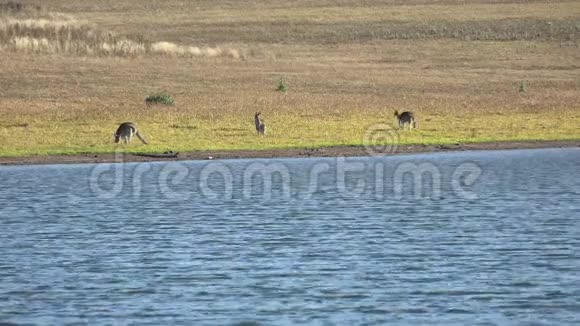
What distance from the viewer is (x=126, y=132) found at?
125 ft

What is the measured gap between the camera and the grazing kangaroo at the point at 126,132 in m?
38.1

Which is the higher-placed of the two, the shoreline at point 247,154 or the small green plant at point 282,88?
the small green plant at point 282,88

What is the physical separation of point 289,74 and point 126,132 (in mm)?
22418

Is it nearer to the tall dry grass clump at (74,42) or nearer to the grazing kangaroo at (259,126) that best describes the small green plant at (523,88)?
the tall dry grass clump at (74,42)

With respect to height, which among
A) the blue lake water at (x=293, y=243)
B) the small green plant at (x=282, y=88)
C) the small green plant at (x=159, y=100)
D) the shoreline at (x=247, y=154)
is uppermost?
the small green plant at (x=282, y=88)

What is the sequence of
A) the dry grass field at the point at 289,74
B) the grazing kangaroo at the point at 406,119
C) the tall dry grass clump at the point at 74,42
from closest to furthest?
the grazing kangaroo at the point at 406,119
the dry grass field at the point at 289,74
the tall dry grass clump at the point at 74,42

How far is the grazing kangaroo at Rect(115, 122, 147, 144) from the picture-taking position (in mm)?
38062

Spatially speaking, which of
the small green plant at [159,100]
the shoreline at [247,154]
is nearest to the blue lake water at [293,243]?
the shoreline at [247,154]

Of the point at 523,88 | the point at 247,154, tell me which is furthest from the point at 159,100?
the point at 523,88

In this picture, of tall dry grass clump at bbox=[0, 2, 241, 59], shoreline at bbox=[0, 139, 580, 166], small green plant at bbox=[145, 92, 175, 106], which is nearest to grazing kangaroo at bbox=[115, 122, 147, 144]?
shoreline at bbox=[0, 139, 580, 166]

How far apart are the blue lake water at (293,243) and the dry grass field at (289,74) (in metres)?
4.32

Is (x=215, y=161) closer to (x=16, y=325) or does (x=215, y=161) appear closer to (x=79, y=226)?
(x=79, y=226)

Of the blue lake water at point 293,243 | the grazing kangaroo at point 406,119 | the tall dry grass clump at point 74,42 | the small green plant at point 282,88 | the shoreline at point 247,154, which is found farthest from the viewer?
the tall dry grass clump at point 74,42

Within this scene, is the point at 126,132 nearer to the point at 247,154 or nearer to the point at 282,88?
the point at 247,154
